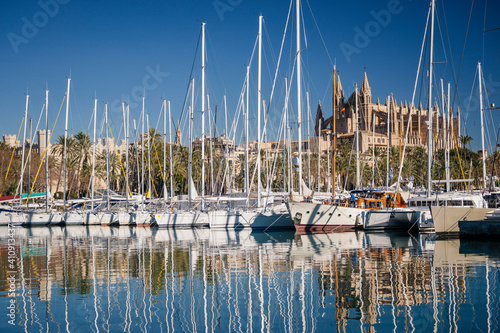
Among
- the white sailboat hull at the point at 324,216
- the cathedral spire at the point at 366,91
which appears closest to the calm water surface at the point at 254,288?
the white sailboat hull at the point at 324,216

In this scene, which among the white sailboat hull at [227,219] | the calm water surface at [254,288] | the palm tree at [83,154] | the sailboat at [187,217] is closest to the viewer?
the calm water surface at [254,288]

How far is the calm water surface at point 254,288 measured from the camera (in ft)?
35.5

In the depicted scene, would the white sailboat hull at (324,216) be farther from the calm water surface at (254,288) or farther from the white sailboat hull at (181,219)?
the white sailboat hull at (181,219)

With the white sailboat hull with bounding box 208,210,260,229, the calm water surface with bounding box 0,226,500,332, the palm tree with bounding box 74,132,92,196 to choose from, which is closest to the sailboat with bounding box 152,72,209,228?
the white sailboat hull with bounding box 208,210,260,229

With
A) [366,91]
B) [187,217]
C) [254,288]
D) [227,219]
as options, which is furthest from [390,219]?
[366,91]

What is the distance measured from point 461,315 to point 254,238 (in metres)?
19.6

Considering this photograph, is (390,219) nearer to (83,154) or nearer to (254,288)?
(254,288)

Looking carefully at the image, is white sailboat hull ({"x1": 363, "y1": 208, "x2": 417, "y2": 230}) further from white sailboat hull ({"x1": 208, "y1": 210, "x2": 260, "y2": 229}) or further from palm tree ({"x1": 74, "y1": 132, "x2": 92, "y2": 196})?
palm tree ({"x1": 74, "y1": 132, "x2": 92, "y2": 196})

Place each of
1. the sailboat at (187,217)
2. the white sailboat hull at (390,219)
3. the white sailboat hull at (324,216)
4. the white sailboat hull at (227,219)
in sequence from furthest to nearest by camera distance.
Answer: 1. the sailboat at (187,217)
2. the white sailboat hull at (227,219)
3. the white sailboat hull at (390,219)
4. the white sailboat hull at (324,216)

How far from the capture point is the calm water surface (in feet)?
35.5

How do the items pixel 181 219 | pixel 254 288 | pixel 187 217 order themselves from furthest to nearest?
pixel 181 219, pixel 187 217, pixel 254 288

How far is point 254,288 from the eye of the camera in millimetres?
14297

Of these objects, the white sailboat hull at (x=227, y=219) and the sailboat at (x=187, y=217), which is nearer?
the white sailboat hull at (x=227, y=219)

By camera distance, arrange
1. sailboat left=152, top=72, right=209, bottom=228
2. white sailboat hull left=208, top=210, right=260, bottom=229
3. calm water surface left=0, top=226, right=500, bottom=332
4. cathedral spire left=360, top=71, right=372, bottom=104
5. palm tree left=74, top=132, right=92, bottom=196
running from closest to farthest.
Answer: calm water surface left=0, top=226, right=500, bottom=332, white sailboat hull left=208, top=210, right=260, bottom=229, sailboat left=152, top=72, right=209, bottom=228, palm tree left=74, top=132, right=92, bottom=196, cathedral spire left=360, top=71, right=372, bottom=104
